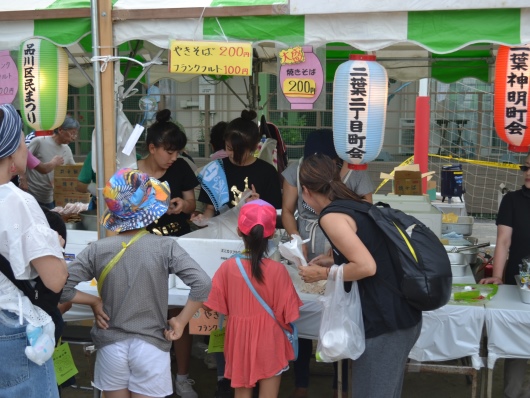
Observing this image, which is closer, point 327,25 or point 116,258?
point 116,258

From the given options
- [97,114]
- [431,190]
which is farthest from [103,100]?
[431,190]

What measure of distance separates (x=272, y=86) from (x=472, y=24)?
9156 millimetres

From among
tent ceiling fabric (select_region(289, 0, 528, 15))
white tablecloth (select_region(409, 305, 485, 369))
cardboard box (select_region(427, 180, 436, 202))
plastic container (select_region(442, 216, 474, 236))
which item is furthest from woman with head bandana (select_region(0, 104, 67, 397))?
cardboard box (select_region(427, 180, 436, 202))

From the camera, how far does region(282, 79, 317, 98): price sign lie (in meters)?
3.82

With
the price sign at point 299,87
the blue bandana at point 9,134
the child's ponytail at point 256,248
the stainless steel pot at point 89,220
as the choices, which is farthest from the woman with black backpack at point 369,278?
the stainless steel pot at point 89,220

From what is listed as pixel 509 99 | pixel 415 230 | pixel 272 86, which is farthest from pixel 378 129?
pixel 272 86

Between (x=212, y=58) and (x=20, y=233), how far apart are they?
1.79 m

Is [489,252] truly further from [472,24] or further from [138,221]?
[138,221]

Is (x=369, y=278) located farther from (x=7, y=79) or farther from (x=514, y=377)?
(x=7, y=79)

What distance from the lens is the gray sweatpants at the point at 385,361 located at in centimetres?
286

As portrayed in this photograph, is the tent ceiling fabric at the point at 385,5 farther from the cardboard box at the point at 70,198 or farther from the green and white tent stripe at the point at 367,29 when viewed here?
the cardboard box at the point at 70,198

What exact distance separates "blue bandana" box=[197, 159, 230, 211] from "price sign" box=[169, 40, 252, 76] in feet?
3.11

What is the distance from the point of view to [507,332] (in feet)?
11.3

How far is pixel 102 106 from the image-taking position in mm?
3887
